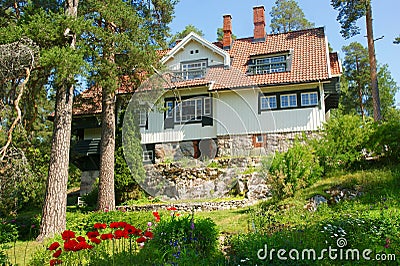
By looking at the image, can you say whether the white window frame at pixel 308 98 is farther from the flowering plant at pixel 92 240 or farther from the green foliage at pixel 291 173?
the flowering plant at pixel 92 240

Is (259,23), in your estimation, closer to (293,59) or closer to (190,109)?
(293,59)

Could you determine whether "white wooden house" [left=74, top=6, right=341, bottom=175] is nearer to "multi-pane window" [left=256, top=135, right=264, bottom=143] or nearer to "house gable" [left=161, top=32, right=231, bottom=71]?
"house gable" [left=161, top=32, right=231, bottom=71]

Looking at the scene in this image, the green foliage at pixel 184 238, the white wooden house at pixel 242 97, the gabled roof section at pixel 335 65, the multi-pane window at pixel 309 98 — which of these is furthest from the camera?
the gabled roof section at pixel 335 65

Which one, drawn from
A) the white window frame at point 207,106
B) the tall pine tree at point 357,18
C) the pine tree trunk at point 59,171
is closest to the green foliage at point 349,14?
the tall pine tree at point 357,18

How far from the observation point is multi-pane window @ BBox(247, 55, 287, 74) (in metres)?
18.4

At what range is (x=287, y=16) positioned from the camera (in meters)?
33.0

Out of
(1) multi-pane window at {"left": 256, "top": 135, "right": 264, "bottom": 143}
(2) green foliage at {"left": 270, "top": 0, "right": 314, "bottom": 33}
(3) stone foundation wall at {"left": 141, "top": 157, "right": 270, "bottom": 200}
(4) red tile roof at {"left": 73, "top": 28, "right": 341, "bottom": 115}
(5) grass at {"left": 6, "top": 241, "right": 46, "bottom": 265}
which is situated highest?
(2) green foliage at {"left": 270, "top": 0, "right": 314, "bottom": 33}

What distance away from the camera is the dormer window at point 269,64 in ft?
60.0

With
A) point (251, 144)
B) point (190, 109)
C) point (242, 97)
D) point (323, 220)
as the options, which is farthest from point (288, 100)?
point (323, 220)

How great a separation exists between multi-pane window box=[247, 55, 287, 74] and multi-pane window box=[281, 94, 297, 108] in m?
1.43

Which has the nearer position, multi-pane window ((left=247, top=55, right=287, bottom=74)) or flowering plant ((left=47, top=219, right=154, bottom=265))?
flowering plant ((left=47, top=219, right=154, bottom=265))

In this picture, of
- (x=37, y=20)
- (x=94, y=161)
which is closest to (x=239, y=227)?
(x=37, y=20)

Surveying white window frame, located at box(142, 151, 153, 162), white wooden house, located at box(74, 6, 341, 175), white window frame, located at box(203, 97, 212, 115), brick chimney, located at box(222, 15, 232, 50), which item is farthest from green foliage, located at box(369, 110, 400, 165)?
brick chimney, located at box(222, 15, 232, 50)

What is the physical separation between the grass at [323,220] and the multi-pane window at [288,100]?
7.20 metres
